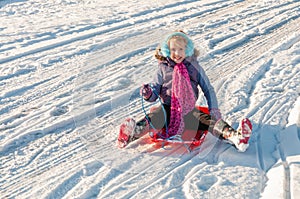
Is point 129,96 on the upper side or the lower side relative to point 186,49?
lower

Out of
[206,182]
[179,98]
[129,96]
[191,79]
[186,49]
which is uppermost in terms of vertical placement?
[186,49]

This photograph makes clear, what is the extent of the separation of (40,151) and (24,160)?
0.53 feet

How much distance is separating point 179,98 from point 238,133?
0.52m

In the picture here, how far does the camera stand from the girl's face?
12.8 feet

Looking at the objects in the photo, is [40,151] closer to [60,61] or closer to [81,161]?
[81,161]

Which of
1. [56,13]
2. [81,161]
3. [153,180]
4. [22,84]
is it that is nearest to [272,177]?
[153,180]

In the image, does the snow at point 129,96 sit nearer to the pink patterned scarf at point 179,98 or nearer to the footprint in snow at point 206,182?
the footprint in snow at point 206,182

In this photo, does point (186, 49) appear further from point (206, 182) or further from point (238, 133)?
point (206, 182)

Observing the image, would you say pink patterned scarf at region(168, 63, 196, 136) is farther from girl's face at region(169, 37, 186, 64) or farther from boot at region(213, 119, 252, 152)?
boot at region(213, 119, 252, 152)

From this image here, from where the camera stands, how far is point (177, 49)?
392cm

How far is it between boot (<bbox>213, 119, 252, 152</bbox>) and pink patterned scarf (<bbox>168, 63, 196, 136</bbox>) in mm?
275

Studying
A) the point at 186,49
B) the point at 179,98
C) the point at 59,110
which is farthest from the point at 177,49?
the point at 59,110

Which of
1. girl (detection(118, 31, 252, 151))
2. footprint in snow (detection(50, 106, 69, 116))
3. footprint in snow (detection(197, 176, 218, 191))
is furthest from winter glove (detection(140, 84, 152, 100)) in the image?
footprint in snow (detection(50, 106, 69, 116))

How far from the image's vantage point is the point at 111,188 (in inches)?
132
